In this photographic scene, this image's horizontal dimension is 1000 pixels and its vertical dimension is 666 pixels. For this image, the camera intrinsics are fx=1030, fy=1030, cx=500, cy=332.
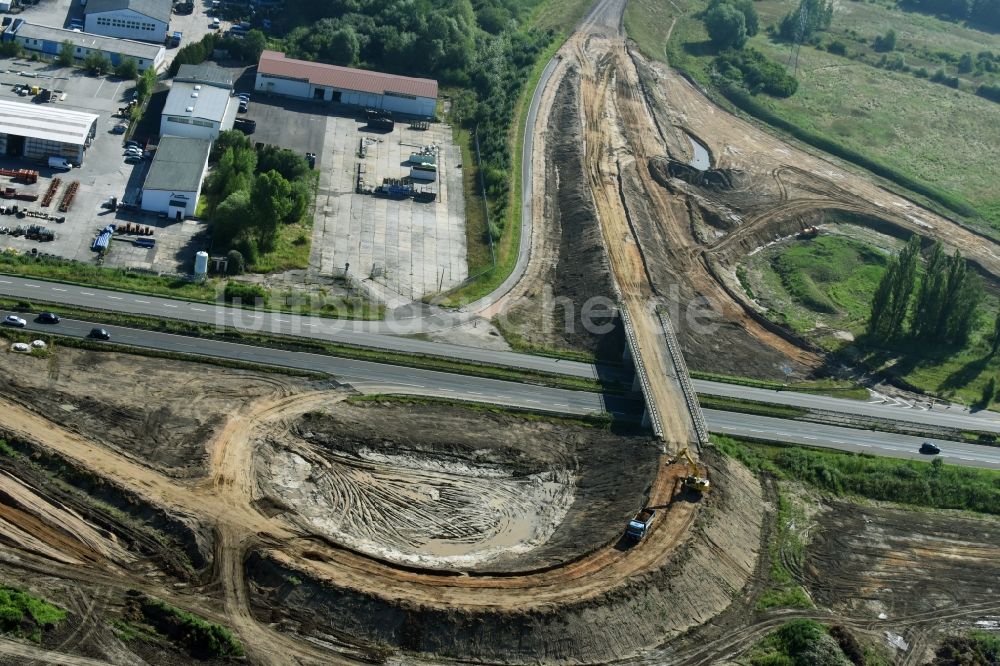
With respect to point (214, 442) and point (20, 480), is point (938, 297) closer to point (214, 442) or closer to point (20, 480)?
point (214, 442)

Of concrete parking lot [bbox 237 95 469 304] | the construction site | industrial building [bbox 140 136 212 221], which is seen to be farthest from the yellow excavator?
industrial building [bbox 140 136 212 221]

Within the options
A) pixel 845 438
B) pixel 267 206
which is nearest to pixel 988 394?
pixel 845 438

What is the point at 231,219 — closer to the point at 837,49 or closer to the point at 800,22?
the point at 800,22

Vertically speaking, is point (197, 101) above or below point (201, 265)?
above

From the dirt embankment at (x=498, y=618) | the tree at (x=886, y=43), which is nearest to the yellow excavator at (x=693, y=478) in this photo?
the dirt embankment at (x=498, y=618)

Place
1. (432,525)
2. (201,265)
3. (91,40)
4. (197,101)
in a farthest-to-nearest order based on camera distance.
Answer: (91,40)
(197,101)
(201,265)
(432,525)

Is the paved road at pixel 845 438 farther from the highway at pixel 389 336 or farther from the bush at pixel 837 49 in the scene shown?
the bush at pixel 837 49

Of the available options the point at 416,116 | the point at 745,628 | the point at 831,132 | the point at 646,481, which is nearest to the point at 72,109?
the point at 416,116
